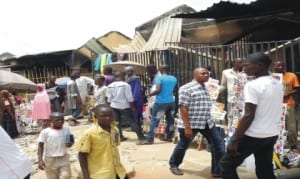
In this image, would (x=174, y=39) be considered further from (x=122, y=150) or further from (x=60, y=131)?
(x=60, y=131)

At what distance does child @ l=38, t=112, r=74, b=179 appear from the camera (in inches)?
244

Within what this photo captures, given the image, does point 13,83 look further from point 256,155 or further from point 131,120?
point 256,155

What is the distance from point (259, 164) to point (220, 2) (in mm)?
6064

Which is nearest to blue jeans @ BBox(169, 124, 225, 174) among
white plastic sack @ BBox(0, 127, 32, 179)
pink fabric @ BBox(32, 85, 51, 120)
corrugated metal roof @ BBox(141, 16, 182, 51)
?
white plastic sack @ BBox(0, 127, 32, 179)

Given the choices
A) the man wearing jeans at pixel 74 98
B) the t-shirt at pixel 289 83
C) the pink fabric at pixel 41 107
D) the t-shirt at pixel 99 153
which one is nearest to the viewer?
the t-shirt at pixel 99 153

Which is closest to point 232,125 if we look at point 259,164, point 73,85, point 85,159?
point 259,164

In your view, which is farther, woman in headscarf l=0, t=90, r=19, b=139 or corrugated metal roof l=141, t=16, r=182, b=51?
corrugated metal roof l=141, t=16, r=182, b=51

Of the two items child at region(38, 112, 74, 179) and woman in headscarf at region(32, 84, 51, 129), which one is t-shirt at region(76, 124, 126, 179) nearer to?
child at region(38, 112, 74, 179)

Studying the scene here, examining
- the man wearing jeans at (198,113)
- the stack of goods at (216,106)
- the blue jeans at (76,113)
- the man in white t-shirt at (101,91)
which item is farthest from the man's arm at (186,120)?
the blue jeans at (76,113)

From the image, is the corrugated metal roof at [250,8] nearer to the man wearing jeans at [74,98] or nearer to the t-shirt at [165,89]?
the t-shirt at [165,89]

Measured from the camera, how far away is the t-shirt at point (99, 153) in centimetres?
459

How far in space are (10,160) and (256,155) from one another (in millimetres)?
2845

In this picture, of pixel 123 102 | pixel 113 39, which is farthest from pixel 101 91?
pixel 113 39

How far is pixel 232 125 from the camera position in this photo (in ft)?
24.0
